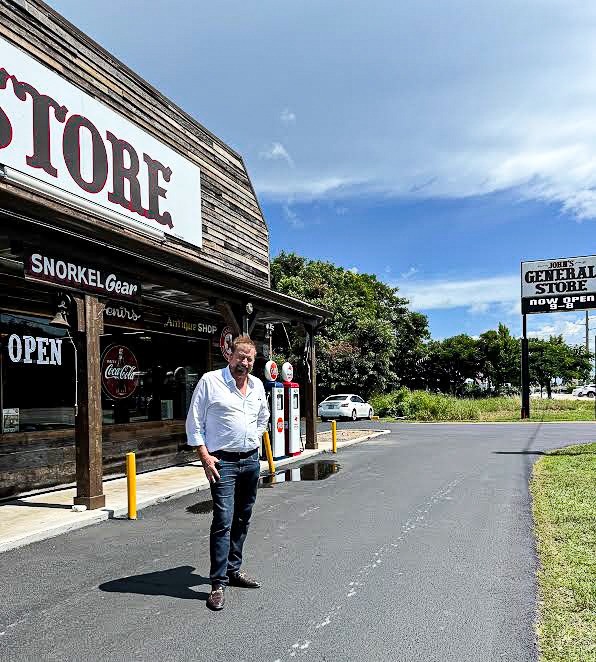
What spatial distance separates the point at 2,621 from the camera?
15.2 feet

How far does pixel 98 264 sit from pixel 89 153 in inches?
107

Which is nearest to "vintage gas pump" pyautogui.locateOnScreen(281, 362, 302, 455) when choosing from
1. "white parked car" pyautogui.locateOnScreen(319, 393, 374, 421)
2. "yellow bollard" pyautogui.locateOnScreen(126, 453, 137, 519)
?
"yellow bollard" pyautogui.locateOnScreen(126, 453, 137, 519)

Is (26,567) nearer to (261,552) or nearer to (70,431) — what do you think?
(261,552)

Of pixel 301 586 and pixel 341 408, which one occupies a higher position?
pixel 301 586

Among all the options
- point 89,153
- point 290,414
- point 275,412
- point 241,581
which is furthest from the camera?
point 290,414

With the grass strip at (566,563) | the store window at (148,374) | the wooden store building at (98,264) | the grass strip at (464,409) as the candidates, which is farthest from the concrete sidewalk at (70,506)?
the grass strip at (464,409)

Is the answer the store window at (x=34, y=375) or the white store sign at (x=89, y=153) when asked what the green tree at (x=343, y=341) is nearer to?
the white store sign at (x=89, y=153)

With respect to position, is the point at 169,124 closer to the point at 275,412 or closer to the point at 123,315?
the point at 123,315

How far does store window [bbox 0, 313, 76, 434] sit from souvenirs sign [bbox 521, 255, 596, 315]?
24.4 metres

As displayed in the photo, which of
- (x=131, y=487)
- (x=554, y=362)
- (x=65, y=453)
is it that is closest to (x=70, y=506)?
(x=131, y=487)

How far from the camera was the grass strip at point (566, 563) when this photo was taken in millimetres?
4133

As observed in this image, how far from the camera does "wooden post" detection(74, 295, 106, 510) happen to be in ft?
27.8

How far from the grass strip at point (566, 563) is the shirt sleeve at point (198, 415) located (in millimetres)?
2712

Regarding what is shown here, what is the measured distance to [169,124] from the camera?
13336 mm
